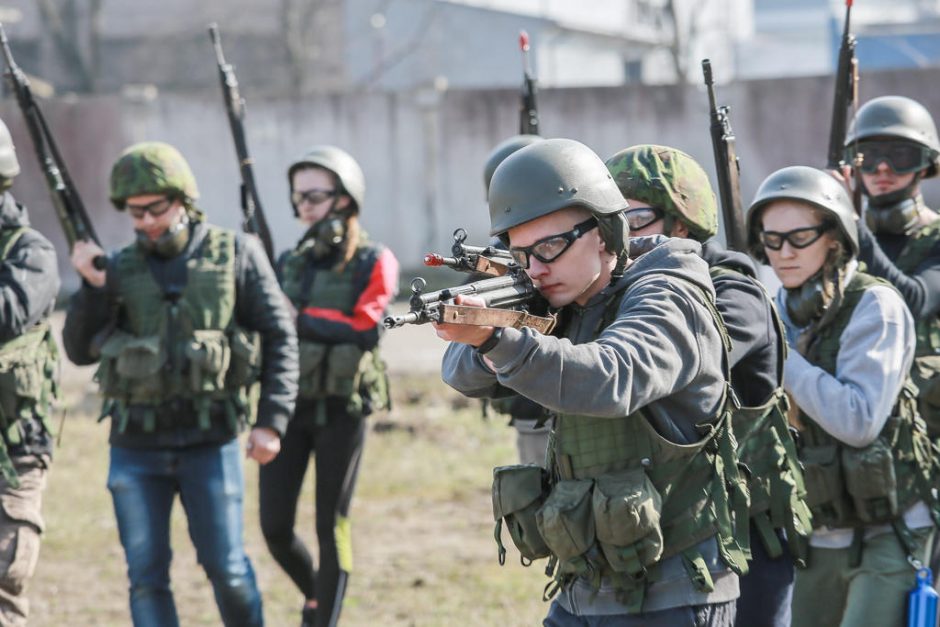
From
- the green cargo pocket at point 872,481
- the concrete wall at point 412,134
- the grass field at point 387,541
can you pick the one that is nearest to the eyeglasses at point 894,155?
the green cargo pocket at point 872,481

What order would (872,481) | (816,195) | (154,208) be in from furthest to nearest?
(154,208) < (816,195) < (872,481)

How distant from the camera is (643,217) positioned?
4.23m

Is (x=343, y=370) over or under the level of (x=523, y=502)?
over

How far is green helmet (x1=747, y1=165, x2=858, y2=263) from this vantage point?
15.3ft

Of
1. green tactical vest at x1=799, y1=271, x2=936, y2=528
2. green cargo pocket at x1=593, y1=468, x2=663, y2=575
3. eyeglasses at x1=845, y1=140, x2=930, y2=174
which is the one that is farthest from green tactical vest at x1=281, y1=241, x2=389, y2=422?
green cargo pocket at x1=593, y1=468, x2=663, y2=575

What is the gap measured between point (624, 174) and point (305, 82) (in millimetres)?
26612

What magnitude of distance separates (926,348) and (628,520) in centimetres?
248

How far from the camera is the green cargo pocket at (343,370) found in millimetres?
6562

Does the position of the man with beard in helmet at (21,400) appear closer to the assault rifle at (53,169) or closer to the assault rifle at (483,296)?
the assault rifle at (53,169)

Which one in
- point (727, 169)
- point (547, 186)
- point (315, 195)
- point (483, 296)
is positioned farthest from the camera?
point (315, 195)

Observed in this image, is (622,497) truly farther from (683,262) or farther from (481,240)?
(481,240)

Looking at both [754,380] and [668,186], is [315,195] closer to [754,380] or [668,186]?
[668,186]

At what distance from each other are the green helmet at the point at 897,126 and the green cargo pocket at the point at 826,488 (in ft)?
5.99

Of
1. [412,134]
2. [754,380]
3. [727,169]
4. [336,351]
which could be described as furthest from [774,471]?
[412,134]
